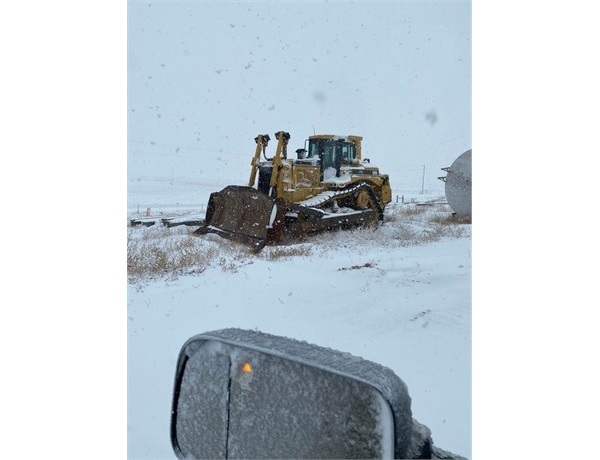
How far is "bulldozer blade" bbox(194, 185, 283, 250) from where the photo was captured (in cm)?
269

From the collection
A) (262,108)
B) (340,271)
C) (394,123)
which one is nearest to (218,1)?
(262,108)

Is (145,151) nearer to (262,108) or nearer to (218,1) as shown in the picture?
(262,108)

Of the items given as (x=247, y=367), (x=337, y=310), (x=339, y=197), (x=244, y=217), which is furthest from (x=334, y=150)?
(x=247, y=367)

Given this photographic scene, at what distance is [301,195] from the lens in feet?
9.25

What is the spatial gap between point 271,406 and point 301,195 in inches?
64.4

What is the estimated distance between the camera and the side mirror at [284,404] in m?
1.15

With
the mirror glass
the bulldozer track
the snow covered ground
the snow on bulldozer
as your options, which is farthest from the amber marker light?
the bulldozer track

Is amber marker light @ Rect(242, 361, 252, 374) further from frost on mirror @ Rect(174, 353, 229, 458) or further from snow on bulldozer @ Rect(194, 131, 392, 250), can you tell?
snow on bulldozer @ Rect(194, 131, 392, 250)

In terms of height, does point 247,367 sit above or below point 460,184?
below

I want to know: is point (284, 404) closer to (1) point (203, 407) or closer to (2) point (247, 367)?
(2) point (247, 367)

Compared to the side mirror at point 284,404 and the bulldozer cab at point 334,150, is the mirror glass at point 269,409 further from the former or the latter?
the bulldozer cab at point 334,150

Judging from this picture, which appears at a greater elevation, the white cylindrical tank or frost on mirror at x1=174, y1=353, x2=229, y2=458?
the white cylindrical tank

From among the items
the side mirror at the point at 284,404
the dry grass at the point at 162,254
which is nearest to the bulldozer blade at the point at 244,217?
the dry grass at the point at 162,254

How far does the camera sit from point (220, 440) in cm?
137
